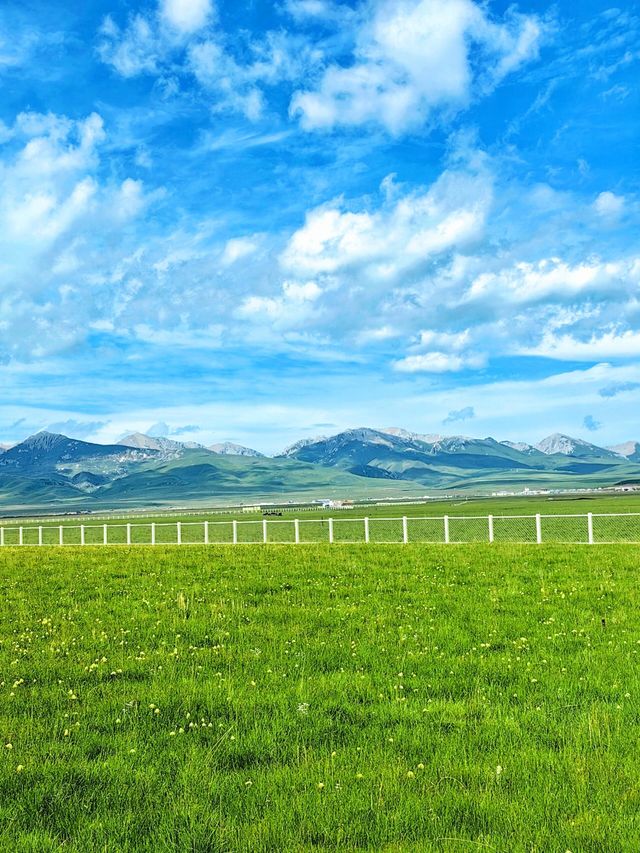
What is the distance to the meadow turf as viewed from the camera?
19.7 ft

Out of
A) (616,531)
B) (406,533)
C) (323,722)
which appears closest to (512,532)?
(616,531)

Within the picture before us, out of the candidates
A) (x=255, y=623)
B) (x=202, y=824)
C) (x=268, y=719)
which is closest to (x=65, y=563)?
(x=255, y=623)

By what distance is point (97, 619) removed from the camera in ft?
48.3

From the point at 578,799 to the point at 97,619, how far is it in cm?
1082

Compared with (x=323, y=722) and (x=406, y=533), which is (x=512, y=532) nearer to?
(x=406, y=533)

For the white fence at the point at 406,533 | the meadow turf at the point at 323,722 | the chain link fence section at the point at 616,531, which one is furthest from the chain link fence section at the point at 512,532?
the meadow turf at the point at 323,722

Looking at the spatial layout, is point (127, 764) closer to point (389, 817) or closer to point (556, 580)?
point (389, 817)

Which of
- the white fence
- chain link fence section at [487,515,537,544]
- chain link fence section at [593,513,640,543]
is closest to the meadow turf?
the white fence

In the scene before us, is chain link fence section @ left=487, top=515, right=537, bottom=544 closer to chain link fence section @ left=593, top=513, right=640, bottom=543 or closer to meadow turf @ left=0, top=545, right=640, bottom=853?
chain link fence section @ left=593, top=513, right=640, bottom=543

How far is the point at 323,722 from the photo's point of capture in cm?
839

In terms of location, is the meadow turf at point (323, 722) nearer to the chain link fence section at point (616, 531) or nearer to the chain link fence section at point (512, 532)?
the chain link fence section at point (512, 532)

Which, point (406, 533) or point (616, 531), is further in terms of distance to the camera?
point (616, 531)

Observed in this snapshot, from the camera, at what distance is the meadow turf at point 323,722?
6008mm

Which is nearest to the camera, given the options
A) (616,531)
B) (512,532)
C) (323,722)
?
(323,722)
